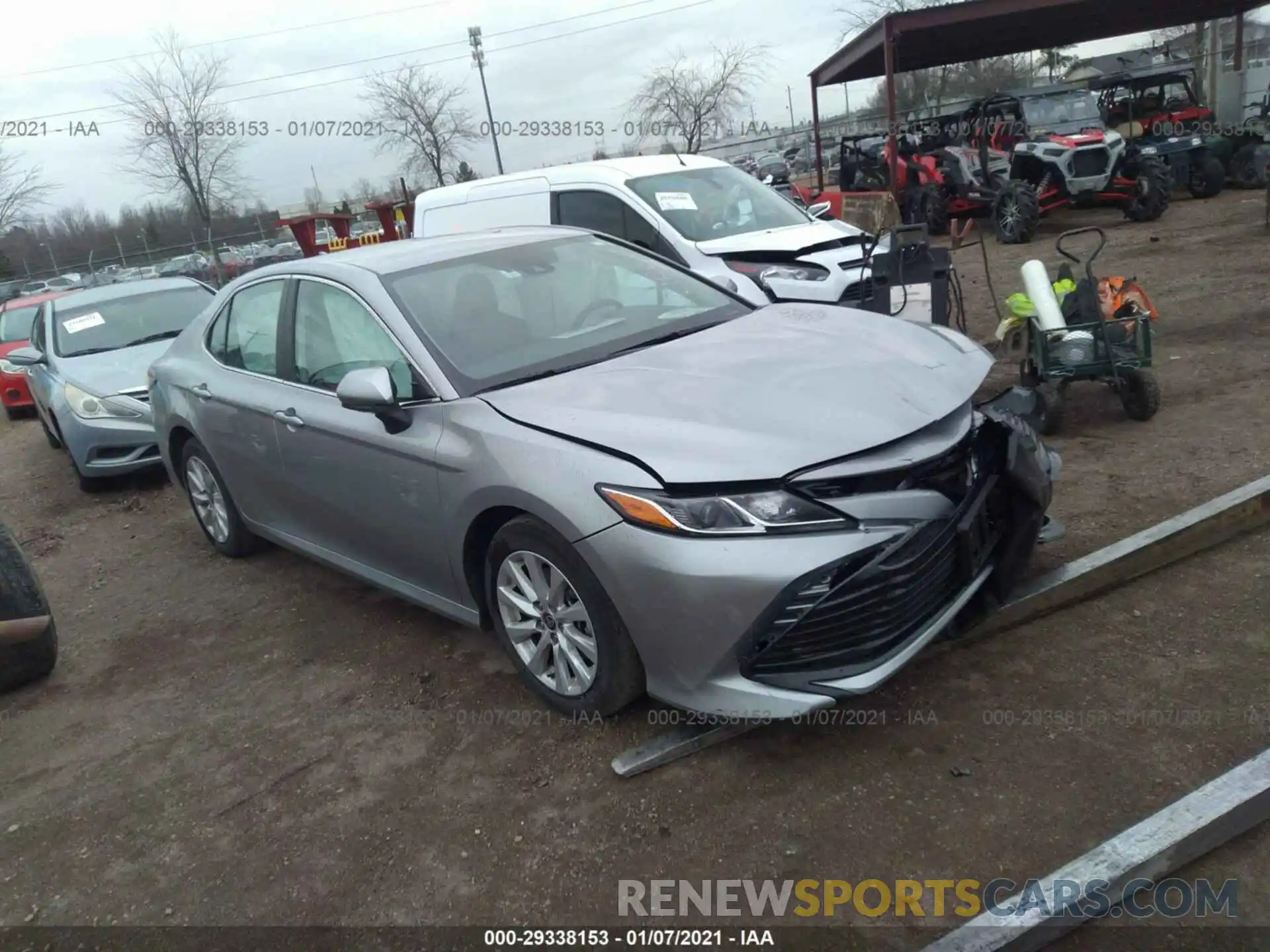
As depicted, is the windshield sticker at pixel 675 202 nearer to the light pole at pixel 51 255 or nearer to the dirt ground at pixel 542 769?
the dirt ground at pixel 542 769

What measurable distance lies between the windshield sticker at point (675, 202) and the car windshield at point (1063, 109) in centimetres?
1084

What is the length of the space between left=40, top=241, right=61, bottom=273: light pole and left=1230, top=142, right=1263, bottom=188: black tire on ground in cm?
3909

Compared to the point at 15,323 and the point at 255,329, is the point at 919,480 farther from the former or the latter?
the point at 15,323

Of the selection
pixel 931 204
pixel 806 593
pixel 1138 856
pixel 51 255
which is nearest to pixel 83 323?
pixel 806 593

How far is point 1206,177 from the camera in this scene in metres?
15.5

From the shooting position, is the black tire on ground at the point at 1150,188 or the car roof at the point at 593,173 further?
the black tire on ground at the point at 1150,188

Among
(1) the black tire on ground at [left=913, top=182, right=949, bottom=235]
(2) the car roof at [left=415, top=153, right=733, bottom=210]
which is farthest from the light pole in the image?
(2) the car roof at [left=415, top=153, right=733, bottom=210]

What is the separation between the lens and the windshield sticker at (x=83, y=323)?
812 cm

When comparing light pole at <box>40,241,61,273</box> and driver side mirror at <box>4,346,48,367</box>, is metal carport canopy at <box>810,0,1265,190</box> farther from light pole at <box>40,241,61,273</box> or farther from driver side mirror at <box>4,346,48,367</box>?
light pole at <box>40,241,61,273</box>

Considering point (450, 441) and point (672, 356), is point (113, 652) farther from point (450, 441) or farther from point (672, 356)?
point (672, 356)

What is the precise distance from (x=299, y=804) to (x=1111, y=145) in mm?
15289

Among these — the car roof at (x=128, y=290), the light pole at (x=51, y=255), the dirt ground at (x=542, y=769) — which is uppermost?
the light pole at (x=51, y=255)

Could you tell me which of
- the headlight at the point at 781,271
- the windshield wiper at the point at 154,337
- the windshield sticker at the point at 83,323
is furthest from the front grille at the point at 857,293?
the windshield sticker at the point at 83,323

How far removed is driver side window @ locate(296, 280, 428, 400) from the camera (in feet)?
11.9
